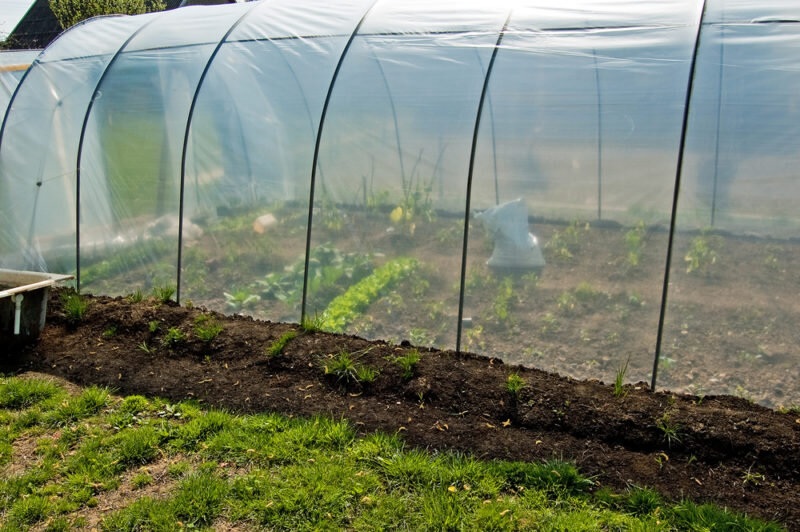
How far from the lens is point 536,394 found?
5277mm

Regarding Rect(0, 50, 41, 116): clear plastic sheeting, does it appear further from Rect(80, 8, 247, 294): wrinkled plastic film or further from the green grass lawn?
the green grass lawn

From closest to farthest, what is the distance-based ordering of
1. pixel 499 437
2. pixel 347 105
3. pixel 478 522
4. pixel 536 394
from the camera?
pixel 478 522
pixel 499 437
pixel 536 394
pixel 347 105

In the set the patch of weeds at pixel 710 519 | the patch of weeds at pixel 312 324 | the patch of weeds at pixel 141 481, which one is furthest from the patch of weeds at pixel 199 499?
the patch of weeds at pixel 710 519

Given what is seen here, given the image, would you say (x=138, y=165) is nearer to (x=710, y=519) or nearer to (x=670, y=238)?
(x=670, y=238)

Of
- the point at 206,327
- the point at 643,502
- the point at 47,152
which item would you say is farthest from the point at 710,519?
the point at 47,152

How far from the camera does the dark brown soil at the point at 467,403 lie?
174 inches

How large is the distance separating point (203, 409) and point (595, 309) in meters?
3.67

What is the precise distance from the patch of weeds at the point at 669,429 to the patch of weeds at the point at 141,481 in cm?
380

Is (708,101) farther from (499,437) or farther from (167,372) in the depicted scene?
(167,372)

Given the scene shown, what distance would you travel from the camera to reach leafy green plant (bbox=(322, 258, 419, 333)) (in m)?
6.64

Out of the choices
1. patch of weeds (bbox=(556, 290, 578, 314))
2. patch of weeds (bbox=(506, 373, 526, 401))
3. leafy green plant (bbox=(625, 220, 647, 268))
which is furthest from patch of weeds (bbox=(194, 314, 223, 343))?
leafy green plant (bbox=(625, 220, 647, 268))

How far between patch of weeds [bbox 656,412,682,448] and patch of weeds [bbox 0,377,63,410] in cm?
529

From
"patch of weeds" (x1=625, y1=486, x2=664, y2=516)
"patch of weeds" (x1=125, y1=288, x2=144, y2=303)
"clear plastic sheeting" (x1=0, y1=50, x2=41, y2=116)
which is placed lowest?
"patch of weeds" (x1=625, y1=486, x2=664, y2=516)

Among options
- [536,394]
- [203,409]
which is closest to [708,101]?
[536,394]
